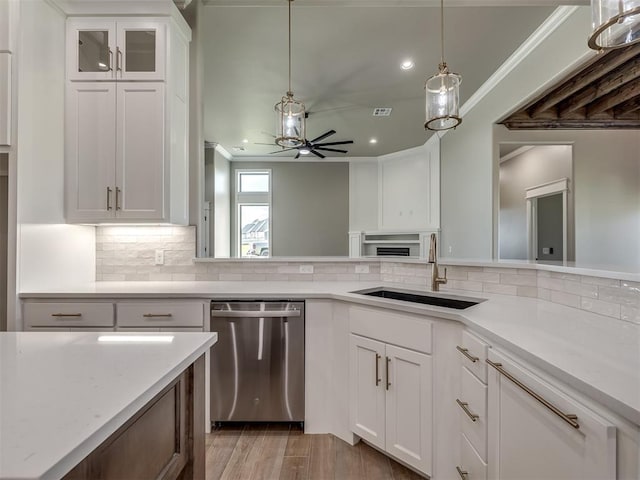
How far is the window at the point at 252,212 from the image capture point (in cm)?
729

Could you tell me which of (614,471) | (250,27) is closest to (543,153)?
(250,27)

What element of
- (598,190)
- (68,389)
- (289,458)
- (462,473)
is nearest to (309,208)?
(598,190)

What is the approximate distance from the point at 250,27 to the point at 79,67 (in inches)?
57.9

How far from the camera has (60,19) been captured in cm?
214

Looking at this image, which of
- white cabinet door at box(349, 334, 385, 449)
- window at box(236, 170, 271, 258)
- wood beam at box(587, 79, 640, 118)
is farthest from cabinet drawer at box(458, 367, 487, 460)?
window at box(236, 170, 271, 258)

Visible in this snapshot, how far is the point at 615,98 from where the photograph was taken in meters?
3.25

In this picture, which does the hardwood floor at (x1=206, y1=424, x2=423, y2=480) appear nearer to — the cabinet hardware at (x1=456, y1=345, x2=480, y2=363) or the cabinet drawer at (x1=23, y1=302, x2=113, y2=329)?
the cabinet hardware at (x1=456, y1=345, x2=480, y2=363)

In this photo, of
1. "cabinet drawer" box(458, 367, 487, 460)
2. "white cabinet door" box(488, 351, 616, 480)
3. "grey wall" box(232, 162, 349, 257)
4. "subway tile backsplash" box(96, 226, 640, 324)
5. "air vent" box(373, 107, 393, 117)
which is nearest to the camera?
"white cabinet door" box(488, 351, 616, 480)

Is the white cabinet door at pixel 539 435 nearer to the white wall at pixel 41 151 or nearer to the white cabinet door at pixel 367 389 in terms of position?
the white cabinet door at pixel 367 389

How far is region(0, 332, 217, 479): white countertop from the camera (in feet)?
1.43

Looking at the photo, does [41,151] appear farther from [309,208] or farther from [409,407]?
[309,208]

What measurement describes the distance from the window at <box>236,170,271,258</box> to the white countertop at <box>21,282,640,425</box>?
5174mm

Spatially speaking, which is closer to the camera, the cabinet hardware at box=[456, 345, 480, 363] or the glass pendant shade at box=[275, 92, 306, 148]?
the cabinet hardware at box=[456, 345, 480, 363]

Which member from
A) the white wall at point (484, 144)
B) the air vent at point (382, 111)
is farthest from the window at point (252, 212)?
the white wall at point (484, 144)
